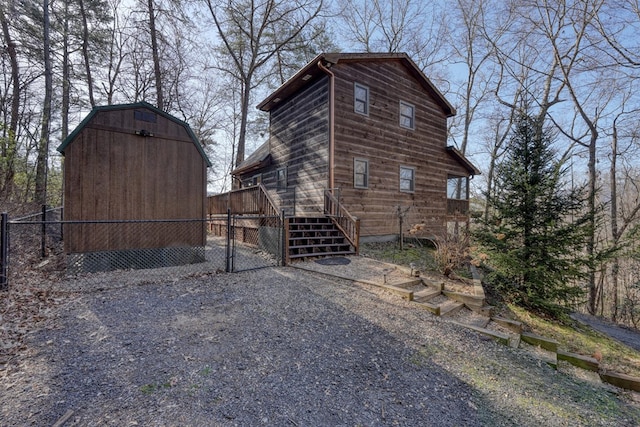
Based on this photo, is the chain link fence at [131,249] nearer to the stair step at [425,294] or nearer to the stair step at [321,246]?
the stair step at [321,246]

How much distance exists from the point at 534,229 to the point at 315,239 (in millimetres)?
5302

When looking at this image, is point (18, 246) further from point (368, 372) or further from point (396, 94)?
point (396, 94)

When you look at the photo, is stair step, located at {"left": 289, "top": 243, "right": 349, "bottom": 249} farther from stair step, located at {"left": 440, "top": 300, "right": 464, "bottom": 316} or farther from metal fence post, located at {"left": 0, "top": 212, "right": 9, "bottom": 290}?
metal fence post, located at {"left": 0, "top": 212, "right": 9, "bottom": 290}

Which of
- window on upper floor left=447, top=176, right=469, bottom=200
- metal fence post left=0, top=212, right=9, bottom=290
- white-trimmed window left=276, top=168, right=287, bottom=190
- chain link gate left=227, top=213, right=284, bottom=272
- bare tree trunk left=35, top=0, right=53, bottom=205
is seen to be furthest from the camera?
window on upper floor left=447, top=176, right=469, bottom=200

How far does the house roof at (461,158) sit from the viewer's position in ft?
43.7

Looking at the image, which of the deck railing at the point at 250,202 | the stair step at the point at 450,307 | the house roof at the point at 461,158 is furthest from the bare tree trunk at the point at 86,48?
the stair step at the point at 450,307

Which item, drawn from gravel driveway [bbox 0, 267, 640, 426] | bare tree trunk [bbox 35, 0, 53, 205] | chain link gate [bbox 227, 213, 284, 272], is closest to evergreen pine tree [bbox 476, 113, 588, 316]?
gravel driveway [bbox 0, 267, 640, 426]

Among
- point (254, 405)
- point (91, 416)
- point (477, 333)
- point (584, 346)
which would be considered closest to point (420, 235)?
point (584, 346)

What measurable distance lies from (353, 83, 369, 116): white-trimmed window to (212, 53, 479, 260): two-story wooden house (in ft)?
0.12

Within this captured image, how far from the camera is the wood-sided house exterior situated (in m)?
9.81

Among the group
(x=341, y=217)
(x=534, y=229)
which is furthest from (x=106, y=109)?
(x=534, y=229)

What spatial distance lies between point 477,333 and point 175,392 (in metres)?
3.97

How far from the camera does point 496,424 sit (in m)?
2.29

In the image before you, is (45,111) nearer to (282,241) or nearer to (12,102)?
→ (12,102)
